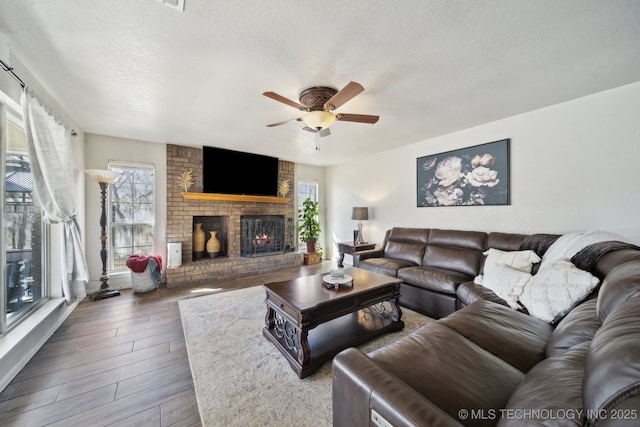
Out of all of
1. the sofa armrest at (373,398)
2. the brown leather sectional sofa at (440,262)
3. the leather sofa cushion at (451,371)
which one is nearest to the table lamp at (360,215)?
the brown leather sectional sofa at (440,262)

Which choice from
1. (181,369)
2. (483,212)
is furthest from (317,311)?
(483,212)

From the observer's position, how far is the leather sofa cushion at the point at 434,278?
259 cm

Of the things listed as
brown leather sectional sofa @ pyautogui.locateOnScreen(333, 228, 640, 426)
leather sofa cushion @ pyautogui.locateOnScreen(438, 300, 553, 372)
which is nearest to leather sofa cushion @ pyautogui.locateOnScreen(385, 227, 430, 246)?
brown leather sectional sofa @ pyautogui.locateOnScreen(333, 228, 640, 426)

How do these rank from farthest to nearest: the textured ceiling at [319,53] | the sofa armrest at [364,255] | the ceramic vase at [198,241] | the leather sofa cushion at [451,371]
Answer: the ceramic vase at [198,241], the sofa armrest at [364,255], the textured ceiling at [319,53], the leather sofa cushion at [451,371]

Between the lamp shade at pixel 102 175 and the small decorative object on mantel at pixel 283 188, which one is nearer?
the lamp shade at pixel 102 175

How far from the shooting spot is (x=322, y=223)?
20.6 ft

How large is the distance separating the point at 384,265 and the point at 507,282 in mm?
1429

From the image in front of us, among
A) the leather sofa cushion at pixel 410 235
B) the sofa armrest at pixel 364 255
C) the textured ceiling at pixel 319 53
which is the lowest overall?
the sofa armrest at pixel 364 255

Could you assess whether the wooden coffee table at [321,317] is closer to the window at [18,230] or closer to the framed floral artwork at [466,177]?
the framed floral artwork at [466,177]

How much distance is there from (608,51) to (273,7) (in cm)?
255

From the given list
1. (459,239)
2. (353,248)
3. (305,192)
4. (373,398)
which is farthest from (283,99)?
(305,192)

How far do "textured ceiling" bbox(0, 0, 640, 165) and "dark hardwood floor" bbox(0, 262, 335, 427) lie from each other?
2451 millimetres

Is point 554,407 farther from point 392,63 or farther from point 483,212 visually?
Answer: point 483,212

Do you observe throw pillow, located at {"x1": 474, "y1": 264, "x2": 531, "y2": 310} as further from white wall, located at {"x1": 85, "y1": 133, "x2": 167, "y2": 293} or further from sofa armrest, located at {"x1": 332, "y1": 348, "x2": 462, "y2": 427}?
white wall, located at {"x1": 85, "y1": 133, "x2": 167, "y2": 293}
